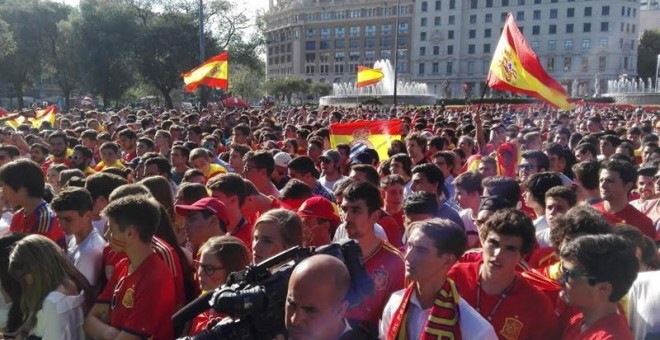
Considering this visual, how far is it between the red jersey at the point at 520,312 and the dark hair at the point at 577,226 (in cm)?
52

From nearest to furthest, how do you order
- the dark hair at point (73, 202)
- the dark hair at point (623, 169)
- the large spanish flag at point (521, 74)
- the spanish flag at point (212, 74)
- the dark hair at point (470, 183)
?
1. the dark hair at point (73, 202)
2. the dark hair at point (623, 169)
3. the dark hair at point (470, 183)
4. the large spanish flag at point (521, 74)
5. the spanish flag at point (212, 74)

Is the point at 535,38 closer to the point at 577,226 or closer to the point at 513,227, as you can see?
the point at 577,226

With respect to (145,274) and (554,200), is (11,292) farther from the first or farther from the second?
(554,200)

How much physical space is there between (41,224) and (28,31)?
43319 millimetres

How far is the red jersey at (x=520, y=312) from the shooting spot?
9.80 feet

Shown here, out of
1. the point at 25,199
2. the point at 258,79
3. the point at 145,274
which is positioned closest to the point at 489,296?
the point at 145,274

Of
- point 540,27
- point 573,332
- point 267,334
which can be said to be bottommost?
point 573,332

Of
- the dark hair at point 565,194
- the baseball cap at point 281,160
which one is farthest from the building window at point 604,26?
the dark hair at point 565,194

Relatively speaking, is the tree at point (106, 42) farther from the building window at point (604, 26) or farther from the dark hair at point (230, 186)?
the building window at point (604, 26)

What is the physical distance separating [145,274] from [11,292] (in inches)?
30.5

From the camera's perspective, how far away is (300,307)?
6.97 ft

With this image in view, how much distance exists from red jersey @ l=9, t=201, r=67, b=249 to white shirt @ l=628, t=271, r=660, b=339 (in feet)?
12.5

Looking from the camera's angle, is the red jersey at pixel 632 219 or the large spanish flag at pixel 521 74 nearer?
the red jersey at pixel 632 219

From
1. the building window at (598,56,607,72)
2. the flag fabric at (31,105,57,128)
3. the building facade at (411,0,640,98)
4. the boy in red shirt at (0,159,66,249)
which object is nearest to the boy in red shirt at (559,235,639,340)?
the boy in red shirt at (0,159,66,249)
